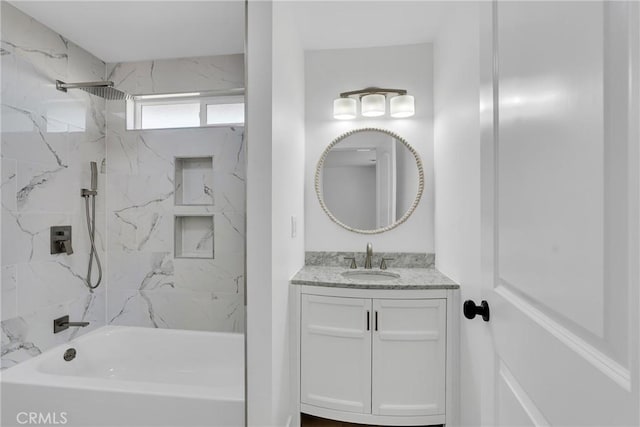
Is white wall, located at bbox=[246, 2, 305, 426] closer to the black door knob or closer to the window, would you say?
the black door knob

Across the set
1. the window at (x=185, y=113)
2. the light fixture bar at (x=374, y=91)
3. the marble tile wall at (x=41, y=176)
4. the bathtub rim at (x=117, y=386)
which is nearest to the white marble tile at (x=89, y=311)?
the marble tile wall at (x=41, y=176)

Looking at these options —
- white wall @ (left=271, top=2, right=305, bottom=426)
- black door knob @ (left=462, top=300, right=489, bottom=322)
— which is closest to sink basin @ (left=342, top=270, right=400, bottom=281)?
white wall @ (left=271, top=2, right=305, bottom=426)

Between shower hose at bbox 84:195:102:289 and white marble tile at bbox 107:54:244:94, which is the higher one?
white marble tile at bbox 107:54:244:94

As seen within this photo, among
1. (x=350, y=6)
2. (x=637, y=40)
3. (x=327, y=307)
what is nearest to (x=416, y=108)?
(x=350, y=6)

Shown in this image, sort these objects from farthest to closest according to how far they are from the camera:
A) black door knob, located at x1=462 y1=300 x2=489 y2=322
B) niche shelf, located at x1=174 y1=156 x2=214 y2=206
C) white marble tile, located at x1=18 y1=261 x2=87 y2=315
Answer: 1. niche shelf, located at x1=174 y1=156 x2=214 y2=206
2. white marble tile, located at x1=18 y1=261 x2=87 y2=315
3. black door knob, located at x1=462 y1=300 x2=489 y2=322

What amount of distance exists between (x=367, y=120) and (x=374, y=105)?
0.16 m

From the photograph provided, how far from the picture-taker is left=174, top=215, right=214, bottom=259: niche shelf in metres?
2.46

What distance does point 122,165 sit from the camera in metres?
2.48

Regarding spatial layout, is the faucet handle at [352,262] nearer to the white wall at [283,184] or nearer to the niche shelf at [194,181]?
the white wall at [283,184]

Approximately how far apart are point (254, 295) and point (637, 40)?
4.66ft

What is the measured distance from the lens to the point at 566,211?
22.2 inches

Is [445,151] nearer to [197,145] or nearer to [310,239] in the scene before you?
[310,239]

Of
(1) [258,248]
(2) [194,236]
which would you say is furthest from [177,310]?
(1) [258,248]

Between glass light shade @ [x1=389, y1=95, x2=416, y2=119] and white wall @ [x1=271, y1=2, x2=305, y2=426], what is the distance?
0.67 metres
